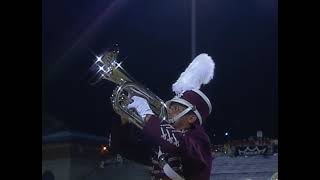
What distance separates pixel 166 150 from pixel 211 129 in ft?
0.87

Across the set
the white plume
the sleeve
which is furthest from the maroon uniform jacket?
the white plume

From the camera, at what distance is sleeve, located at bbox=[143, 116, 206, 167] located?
4.26 m

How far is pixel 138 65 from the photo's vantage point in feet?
14.1

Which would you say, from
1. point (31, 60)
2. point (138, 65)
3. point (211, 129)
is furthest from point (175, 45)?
point (31, 60)

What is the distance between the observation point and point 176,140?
14.0ft

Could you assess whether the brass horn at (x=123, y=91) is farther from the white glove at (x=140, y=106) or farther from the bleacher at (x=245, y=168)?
the bleacher at (x=245, y=168)

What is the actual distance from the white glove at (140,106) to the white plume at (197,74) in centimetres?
18

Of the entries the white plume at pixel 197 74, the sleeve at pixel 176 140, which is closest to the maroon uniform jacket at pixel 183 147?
the sleeve at pixel 176 140

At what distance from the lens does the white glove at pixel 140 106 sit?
427 cm

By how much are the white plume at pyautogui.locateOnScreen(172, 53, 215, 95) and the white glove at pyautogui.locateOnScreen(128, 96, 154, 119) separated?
0.18 m

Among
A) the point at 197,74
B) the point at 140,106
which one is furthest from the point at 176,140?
the point at 197,74

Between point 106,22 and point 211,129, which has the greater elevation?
point 106,22

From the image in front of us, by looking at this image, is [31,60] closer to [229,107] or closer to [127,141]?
[127,141]

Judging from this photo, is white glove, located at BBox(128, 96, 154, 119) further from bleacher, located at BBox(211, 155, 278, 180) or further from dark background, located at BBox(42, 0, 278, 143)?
bleacher, located at BBox(211, 155, 278, 180)
